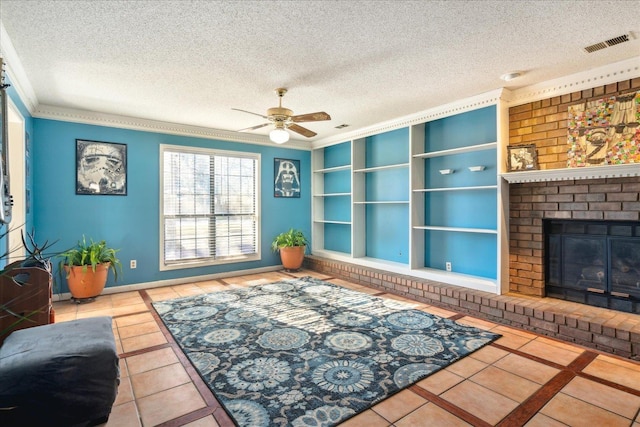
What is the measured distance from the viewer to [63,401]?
1.76 meters

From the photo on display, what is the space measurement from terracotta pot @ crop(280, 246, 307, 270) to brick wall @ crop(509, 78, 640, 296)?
3.31 m

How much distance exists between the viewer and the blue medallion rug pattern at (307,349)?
2.07 meters

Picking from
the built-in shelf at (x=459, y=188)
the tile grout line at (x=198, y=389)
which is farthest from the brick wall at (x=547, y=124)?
the tile grout line at (x=198, y=389)

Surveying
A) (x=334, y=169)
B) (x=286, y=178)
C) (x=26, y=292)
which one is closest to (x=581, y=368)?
(x=26, y=292)

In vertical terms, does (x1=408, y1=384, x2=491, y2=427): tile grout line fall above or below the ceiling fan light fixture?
below

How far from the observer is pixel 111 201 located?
15.3ft

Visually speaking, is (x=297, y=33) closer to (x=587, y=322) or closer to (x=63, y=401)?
(x=63, y=401)

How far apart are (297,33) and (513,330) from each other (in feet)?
10.7

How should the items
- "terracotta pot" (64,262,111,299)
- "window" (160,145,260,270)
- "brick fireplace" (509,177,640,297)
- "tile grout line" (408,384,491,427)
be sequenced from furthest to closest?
1. "window" (160,145,260,270)
2. "terracotta pot" (64,262,111,299)
3. "brick fireplace" (509,177,640,297)
4. "tile grout line" (408,384,491,427)

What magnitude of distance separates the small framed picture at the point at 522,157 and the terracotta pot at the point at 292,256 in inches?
139

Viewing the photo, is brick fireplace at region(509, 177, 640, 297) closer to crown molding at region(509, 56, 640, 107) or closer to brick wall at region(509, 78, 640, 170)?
brick wall at region(509, 78, 640, 170)

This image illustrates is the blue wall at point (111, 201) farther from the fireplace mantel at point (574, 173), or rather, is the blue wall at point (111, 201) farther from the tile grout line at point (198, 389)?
the fireplace mantel at point (574, 173)

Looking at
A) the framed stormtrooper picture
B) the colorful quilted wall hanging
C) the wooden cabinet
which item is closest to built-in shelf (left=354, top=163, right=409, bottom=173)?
the colorful quilted wall hanging

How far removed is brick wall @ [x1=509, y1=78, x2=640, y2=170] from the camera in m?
3.31
